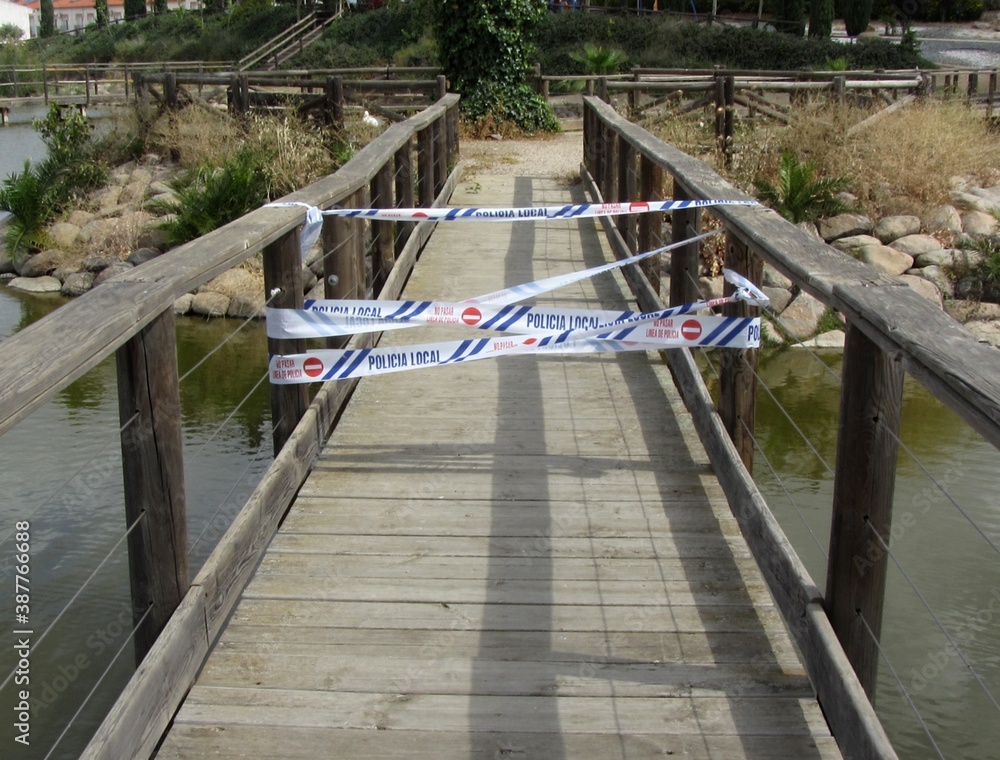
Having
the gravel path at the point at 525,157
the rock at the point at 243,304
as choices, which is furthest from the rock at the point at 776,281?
the rock at the point at 243,304

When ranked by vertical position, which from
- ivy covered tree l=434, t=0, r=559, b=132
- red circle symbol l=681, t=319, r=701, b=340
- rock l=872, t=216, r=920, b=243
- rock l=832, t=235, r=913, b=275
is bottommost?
rock l=832, t=235, r=913, b=275

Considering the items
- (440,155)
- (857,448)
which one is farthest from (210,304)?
(857,448)

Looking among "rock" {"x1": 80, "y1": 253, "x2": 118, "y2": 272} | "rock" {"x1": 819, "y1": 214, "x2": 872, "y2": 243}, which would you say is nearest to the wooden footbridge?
"rock" {"x1": 819, "y1": 214, "x2": 872, "y2": 243}

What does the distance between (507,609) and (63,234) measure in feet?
48.0

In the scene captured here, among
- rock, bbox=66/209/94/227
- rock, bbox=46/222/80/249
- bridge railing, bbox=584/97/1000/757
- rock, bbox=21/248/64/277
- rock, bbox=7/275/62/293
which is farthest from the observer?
rock, bbox=66/209/94/227

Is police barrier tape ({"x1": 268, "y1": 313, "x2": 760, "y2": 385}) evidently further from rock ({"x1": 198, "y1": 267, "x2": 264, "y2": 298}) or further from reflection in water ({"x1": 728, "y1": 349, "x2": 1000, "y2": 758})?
rock ({"x1": 198, "y1": 267, "x2": 264, "y2": 298})

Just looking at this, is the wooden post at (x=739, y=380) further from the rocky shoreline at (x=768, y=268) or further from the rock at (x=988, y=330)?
the rock at (x=988, y=330)

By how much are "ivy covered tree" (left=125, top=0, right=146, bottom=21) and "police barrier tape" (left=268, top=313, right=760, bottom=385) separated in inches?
2706

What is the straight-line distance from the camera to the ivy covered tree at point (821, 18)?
39719 mm

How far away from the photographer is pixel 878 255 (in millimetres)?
13234

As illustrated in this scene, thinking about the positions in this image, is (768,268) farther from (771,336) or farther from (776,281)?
(771,336)

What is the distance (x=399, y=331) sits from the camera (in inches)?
275

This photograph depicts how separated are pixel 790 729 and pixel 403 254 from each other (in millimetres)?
5721

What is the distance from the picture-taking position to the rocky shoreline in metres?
12.5
